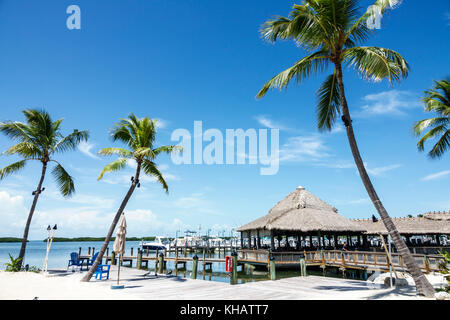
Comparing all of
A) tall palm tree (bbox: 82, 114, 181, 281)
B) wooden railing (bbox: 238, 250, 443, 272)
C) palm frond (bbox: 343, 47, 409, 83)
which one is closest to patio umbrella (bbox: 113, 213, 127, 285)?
tall palm tree (bbox: 82, 114, 181, 281)

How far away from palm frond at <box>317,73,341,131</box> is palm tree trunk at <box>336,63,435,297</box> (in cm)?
112

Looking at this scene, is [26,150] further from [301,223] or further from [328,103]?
[301,223]

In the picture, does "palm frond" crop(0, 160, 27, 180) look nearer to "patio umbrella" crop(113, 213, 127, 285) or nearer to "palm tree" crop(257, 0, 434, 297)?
"patio umbrella" crop(113, 213, 127, 285)

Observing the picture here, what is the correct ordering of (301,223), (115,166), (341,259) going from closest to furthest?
(115,166) → (341,259) → (301,223)

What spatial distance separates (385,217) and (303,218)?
48.8 ft

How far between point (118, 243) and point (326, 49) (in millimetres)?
14655

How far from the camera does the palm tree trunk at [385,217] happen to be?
8352 millimetres

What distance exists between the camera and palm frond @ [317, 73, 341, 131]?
11406 mm

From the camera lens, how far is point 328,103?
1156cm

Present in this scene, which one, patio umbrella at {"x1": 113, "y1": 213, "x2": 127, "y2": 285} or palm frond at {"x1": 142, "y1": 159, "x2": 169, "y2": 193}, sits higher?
palm frond at {"x1": 142, "y1": 159, "x2": 169, "y2": 193}

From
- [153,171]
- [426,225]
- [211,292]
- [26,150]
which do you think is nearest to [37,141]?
[26,150]

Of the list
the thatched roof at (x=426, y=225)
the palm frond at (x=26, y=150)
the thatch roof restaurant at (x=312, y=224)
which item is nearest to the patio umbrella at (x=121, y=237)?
the palm frond at (x=26, y=150)
